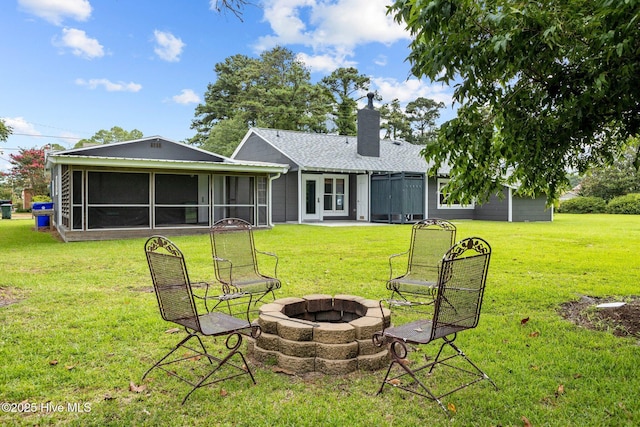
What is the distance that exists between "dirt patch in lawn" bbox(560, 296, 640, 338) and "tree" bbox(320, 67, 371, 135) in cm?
3190

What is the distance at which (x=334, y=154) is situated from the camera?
21156mm

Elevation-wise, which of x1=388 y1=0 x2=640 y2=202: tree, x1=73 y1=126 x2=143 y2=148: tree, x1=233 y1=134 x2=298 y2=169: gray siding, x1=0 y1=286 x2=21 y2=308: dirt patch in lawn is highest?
x1=73 y1=126 x2=143 y2=148: tree

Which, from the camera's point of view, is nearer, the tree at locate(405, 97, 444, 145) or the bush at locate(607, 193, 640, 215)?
the bush at locate(607, 193, 640, 215)

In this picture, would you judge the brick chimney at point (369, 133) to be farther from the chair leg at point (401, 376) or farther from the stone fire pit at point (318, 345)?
the chair leg at point (401, 376)

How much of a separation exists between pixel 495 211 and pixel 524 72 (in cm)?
1979

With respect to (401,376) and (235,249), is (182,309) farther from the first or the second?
(235,249)

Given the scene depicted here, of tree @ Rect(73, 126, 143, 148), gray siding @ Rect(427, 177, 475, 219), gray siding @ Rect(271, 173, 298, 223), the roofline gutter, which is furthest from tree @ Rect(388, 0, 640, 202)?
tree @ Rect(73, 126, 143, 148)

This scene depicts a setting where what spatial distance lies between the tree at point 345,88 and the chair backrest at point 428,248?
31.6 metres

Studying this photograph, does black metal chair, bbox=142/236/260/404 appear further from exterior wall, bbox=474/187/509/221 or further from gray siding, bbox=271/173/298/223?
exterior wall, bbox=474/187/509/221

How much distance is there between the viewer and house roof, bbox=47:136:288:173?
12961 millimetres

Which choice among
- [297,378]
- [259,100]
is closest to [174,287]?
[297,378]

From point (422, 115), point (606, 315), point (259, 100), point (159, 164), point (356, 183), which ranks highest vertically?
point (422, 115)

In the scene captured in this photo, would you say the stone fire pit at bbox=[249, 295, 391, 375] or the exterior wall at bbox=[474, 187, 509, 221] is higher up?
the exterior wall at bbox=[474, 187, 509, 221]

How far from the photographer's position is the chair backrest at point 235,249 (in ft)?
18.0
